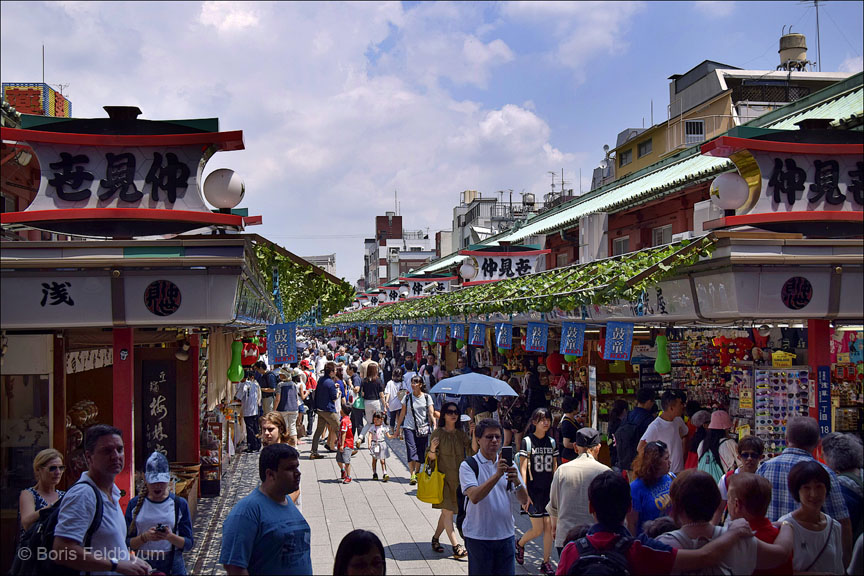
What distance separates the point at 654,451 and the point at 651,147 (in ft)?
93.6

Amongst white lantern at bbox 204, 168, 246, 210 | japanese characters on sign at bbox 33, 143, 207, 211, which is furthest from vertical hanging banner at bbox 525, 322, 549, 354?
japanese characters on sign at bbox 33, 143, 207, 211

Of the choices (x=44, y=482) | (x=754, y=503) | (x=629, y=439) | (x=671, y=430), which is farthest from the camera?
(x=629, y=439)

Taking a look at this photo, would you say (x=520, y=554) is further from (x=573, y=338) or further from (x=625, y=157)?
(x=625, y=157)

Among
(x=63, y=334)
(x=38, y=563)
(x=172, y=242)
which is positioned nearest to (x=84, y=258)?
(x=172, y=242)

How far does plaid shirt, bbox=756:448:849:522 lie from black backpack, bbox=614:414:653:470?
3493 millimetres

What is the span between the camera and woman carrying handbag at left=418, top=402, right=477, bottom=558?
888 centimetres

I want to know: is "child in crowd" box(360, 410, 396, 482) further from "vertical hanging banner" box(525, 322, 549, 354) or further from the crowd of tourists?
the crowd of tourists

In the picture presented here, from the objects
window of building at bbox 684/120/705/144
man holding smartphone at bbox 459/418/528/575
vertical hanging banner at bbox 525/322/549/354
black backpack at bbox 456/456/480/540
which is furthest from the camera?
window of building at bbox 684/120/705/144

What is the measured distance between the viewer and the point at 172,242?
693 cm

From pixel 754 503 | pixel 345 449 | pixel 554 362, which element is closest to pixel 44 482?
pixel 754 503

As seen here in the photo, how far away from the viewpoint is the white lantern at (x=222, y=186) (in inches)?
299

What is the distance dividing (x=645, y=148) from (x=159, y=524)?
31.0 meters

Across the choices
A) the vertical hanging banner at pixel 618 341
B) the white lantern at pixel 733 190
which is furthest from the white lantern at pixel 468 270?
the white lantern at pixel 733 190

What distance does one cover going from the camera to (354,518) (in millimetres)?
10625
